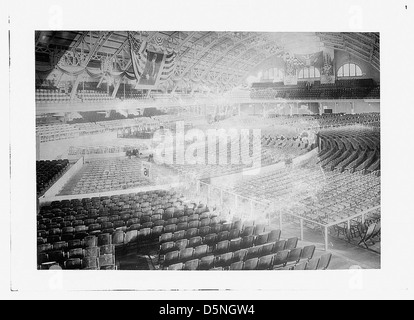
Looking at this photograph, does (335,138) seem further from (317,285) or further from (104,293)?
(104,293)

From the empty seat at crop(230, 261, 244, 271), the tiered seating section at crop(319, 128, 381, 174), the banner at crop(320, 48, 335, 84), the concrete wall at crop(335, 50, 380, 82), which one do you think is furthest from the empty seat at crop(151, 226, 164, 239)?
the concrete wall at crop(335, 50, 380, 82)

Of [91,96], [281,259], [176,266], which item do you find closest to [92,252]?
[176,266]

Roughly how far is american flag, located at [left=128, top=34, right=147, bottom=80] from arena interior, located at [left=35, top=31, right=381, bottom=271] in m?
0.01

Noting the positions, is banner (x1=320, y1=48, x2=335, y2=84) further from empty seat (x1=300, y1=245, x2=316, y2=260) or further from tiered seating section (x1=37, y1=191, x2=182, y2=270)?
tiered seating section (x1=37, y1=191, x2=182, y2=270)

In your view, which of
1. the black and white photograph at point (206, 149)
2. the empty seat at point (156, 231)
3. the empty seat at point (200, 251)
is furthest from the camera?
the empty seat at point (156, 231)

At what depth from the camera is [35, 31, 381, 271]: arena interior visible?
439cm

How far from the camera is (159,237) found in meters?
4.53

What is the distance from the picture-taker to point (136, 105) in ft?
14.8

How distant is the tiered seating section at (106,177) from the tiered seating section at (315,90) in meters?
1.62

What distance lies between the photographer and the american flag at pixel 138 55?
4418mm

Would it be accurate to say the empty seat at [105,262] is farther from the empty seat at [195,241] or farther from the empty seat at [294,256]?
the empty seat at [294,256]

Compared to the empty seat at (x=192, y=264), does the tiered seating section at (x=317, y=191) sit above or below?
above

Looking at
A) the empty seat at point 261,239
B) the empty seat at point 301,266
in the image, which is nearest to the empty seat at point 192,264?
the empty seat at point 261,239

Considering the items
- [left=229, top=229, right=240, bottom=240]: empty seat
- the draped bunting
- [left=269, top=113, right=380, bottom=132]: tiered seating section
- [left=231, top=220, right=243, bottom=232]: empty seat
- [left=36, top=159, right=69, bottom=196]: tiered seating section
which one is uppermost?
the draped bunting
